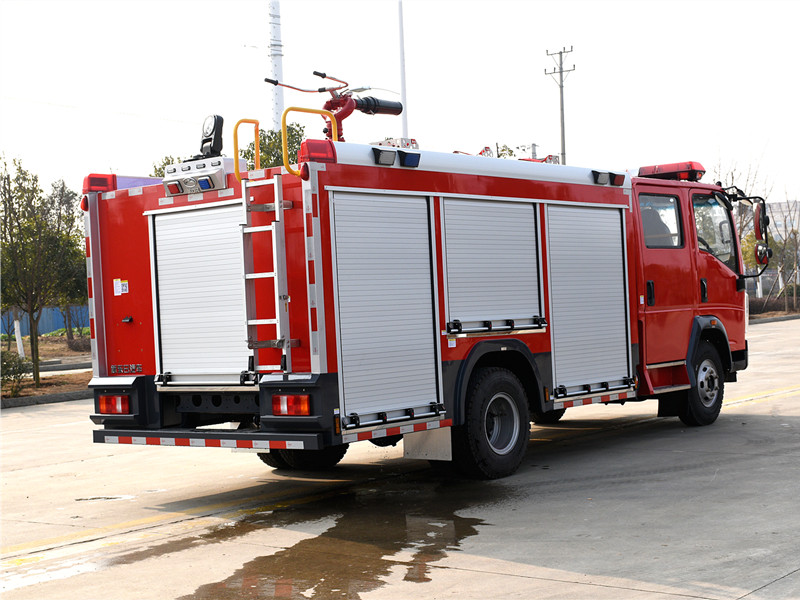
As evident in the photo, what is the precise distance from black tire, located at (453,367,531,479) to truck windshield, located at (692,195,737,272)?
4000 mm

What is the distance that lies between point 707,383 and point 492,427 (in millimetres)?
4013

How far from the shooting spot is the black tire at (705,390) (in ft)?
38.6

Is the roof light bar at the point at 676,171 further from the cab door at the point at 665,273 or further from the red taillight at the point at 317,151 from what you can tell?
the red taillight at the point at 317,151

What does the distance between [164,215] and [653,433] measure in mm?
6371

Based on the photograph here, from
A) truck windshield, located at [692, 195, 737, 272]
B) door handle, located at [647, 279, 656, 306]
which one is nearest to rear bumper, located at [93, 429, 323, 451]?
door handle, located at [647, 279, 656, 306]

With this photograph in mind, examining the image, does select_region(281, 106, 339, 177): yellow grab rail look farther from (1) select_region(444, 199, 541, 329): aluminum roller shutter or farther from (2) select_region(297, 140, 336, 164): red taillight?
(1) select_region(444, 199, 541, 329): aluminum roller shutter

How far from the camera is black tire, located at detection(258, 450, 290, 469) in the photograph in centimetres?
1009

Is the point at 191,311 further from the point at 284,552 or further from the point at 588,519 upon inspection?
the point at 588,519

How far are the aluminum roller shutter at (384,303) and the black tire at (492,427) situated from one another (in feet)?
1.83

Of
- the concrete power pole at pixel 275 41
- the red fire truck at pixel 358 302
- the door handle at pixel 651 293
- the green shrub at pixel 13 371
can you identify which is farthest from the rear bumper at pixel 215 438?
the concrete power pole at pixel 275 41

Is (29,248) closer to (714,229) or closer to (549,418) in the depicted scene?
(549,418)

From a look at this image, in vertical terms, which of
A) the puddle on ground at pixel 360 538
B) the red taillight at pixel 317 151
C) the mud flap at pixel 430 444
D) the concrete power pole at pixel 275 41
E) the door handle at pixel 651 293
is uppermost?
the concrete power pole at pixel 275 41

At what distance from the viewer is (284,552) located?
6750 millimetres

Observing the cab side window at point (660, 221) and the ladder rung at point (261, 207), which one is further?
the cab side window at point (660, 221)
